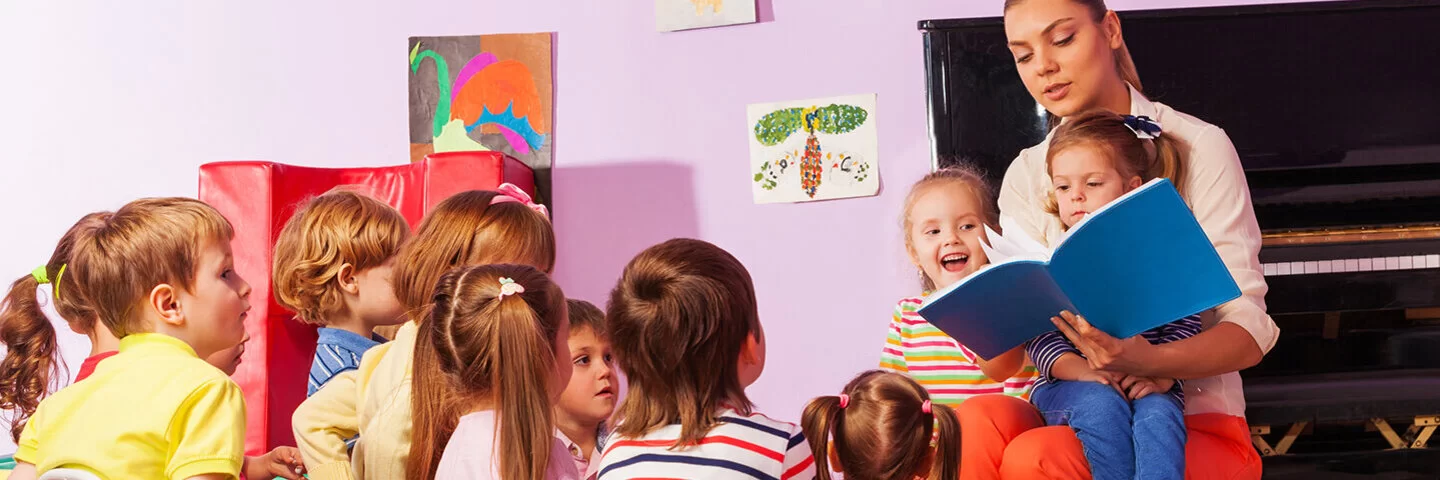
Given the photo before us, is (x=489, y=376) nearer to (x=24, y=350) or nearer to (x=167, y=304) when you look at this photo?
(x=167, y=304)

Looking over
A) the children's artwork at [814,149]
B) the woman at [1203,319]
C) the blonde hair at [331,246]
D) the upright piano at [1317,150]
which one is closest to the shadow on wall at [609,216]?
the children's artwork at [814,149]

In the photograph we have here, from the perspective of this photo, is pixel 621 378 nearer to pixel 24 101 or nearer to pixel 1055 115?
pixel 1055 115

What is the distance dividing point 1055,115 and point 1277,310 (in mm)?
554

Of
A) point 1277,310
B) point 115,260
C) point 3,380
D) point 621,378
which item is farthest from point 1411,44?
point 3,380

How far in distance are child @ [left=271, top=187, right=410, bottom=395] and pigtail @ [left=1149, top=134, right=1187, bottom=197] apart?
4.14ft

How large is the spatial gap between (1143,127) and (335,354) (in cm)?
135

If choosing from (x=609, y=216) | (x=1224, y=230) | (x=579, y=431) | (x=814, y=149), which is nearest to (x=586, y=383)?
(x=579, y=431)

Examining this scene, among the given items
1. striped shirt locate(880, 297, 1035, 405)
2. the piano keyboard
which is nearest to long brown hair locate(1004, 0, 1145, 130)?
the piano keyboard

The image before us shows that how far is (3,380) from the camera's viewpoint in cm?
257

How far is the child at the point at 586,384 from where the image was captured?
6.94ft

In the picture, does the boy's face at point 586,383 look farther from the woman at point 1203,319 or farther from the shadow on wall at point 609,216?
the shadow on wall at point 609,216

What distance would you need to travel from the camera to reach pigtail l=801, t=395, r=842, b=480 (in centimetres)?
159

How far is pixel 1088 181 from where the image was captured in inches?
73.6

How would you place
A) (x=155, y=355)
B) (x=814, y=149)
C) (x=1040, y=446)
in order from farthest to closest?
1. (x=814, y=149)
2. (x=1040, y=446)
3. (x=155, y=355)
